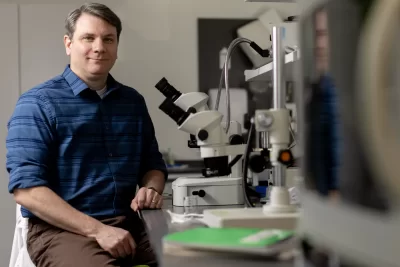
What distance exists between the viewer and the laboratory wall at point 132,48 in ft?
9.68

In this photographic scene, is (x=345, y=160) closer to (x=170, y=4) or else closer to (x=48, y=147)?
(x=48, y=147)

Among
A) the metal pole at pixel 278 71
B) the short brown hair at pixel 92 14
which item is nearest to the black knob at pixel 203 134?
the metal pole at pixel 278 71

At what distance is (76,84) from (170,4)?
1417 millimetres

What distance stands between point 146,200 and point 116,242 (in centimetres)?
23

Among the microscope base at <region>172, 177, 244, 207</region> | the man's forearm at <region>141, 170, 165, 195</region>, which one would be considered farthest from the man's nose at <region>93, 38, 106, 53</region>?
the microscope base at <region>172, 177, 244, 207</region>

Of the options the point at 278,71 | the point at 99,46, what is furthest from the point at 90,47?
the point at 278,71

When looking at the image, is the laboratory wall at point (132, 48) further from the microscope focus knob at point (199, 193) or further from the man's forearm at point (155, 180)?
the microscope focus knob at point (199, 193)

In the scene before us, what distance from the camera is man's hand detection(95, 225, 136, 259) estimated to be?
5.33 ft

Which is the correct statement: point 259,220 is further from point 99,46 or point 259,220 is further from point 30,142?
point 99,46

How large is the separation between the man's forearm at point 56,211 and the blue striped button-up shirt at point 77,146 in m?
0.05

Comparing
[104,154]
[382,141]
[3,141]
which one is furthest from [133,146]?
[382,141]

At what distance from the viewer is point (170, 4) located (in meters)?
3.18

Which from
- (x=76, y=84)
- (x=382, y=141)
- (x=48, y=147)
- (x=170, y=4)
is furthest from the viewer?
(x=170, y=4)

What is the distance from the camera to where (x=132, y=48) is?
311 cm
